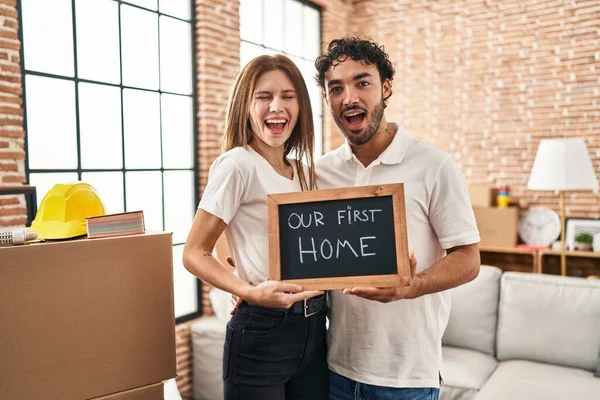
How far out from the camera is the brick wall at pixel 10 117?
270 centimetres

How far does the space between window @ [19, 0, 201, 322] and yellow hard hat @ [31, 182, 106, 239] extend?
1.85 meters

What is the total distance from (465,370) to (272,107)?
2212 mm

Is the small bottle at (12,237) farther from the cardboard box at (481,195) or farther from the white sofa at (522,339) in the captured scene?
the cardboard box at (481,195)

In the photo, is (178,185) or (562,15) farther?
(562,15)

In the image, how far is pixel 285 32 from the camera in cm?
516

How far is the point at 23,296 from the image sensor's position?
3.70 feet

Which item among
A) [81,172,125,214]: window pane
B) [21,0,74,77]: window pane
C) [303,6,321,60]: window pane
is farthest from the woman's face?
[303,6,321,60]: window pane

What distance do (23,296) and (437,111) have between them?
500 cm

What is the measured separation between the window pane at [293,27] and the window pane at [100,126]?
2.20 meters

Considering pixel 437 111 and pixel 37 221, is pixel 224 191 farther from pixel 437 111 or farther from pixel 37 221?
pixel 437 111

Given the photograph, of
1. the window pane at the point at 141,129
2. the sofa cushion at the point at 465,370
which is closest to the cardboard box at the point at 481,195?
the sofa cushion at the point at 465,370

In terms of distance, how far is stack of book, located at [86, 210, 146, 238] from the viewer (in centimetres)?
126

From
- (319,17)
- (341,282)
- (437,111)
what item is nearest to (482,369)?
(341,282)

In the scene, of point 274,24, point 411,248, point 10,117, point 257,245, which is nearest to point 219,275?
point 257,245
